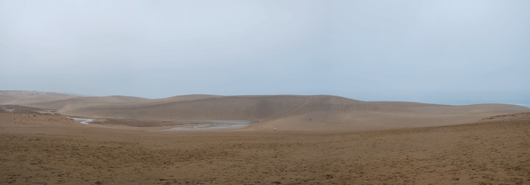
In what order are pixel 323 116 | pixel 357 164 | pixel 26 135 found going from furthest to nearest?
pixel 323 116 < pixel 26 135 < pixel 357 164

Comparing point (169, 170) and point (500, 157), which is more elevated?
point (500, 157)

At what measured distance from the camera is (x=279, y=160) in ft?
37.5

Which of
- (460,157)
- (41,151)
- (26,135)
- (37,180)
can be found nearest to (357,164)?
(460,157)

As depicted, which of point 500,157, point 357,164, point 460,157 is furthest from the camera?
point 357,164

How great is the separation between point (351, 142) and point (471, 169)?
24.1 feet

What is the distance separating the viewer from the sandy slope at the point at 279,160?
25.4 ft

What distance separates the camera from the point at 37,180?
7.23 metres

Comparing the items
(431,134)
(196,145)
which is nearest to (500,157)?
(431,134)

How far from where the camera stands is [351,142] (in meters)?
15.0

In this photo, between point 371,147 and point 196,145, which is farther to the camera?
point 196,145

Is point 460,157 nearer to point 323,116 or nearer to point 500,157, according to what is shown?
point 500,157

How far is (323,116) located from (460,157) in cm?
2127

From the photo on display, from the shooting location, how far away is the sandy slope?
25.4 ft

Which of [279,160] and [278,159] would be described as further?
[278,159]
